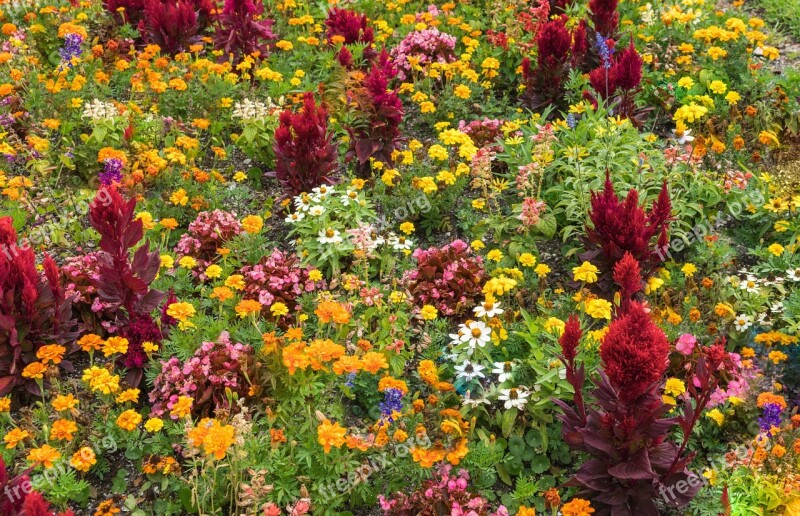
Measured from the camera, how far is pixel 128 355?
447cm

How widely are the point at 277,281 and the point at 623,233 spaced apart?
2.24m

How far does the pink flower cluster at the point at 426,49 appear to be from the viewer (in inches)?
288

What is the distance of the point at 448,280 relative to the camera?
16.7 ft

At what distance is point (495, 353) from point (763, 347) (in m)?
1.72

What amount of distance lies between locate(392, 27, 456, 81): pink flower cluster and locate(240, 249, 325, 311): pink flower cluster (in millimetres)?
2900

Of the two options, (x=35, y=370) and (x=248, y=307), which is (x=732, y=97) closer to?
(x=248, y=307)

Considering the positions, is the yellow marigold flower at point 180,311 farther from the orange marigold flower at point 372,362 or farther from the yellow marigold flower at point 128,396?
the orange marigold flower at point 372,362

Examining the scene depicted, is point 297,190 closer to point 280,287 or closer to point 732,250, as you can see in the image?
point 280,287

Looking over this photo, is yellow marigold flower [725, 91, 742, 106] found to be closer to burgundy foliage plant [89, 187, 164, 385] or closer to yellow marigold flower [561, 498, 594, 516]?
yellow marigold flower [561, 498, 594, 516]

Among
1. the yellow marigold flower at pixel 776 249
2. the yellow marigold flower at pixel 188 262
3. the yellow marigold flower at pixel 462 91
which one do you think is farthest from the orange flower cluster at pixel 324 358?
the yellow marigold flower at pixel 462 91

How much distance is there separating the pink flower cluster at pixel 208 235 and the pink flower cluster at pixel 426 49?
269 cm

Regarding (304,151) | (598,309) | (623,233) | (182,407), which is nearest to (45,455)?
(182,407)

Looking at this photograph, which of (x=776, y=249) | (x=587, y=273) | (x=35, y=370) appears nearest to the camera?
(x=35, y=370)

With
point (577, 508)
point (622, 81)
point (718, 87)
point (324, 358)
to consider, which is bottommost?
point (577, 508)
